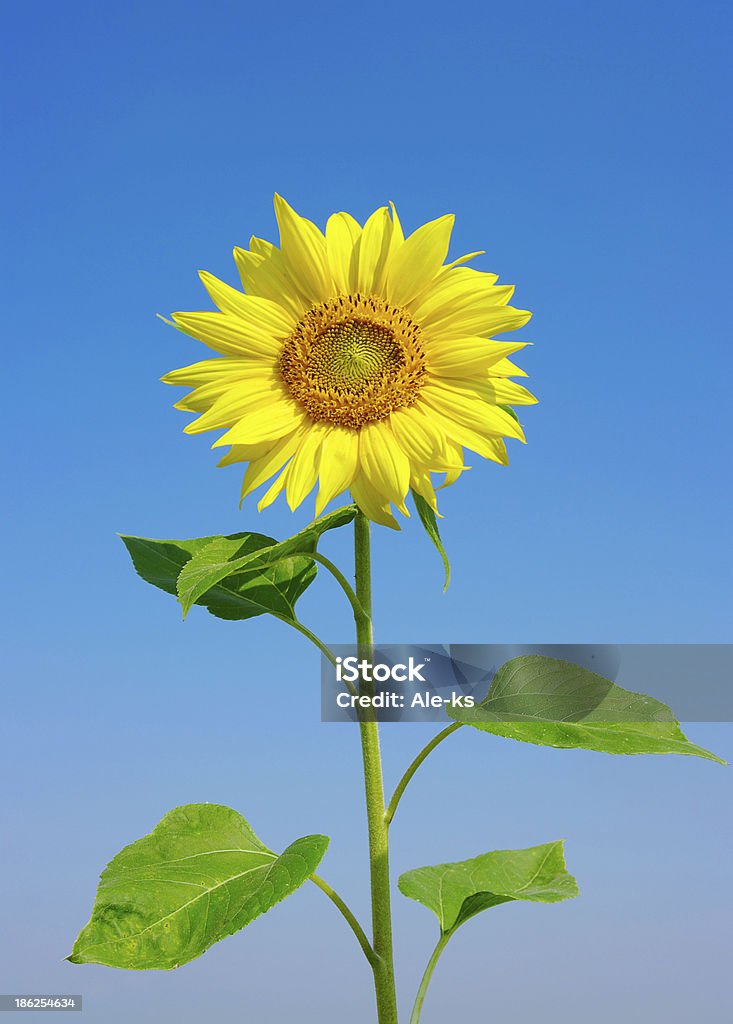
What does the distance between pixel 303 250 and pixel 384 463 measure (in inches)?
18.0

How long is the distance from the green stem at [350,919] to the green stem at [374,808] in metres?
0.01

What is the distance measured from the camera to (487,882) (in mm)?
2447

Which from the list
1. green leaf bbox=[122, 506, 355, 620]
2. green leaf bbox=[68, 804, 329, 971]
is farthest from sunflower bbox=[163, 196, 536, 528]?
green leaf bbox=[68, 804, 329, 971]

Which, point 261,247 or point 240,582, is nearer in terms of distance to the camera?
point 261,247

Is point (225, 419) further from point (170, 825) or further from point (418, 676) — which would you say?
point (170, 825)

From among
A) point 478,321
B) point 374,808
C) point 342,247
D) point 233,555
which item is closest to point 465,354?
point 478,321

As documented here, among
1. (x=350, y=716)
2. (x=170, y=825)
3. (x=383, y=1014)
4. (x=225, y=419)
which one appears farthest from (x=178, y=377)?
(x=383, y=1014)

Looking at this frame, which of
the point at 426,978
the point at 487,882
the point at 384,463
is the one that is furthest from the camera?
the point at 487,882

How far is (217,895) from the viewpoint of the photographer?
2012 millimetres

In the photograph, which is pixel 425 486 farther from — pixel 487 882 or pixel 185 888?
pixel 487 882

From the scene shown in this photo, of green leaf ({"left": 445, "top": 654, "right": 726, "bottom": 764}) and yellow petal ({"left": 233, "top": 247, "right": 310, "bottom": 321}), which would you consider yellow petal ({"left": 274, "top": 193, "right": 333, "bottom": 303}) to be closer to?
yellow petal ({"left": 233, "top": 247, "right": 310, "bottom": 321})

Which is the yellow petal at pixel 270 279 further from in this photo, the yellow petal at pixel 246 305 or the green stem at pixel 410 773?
the green stem at pixel 410 773

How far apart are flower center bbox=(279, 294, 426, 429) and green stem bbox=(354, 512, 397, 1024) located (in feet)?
0.71

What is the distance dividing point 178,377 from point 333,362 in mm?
303
